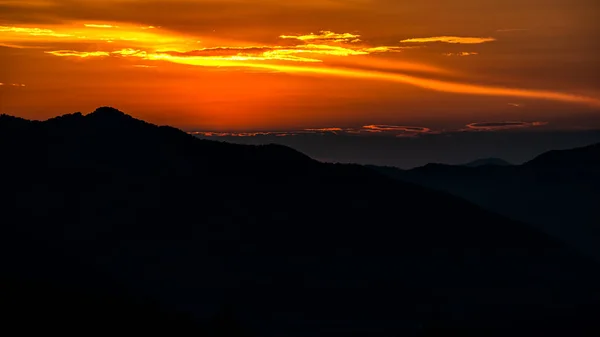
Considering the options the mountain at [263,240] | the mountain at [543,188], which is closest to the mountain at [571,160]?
the mountain at [543,188]

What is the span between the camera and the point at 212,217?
102688 millimetres

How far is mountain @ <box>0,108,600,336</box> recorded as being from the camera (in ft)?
284

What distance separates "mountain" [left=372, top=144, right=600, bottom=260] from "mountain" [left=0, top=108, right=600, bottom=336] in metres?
34.1

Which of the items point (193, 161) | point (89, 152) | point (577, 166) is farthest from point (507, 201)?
point (89, 152)

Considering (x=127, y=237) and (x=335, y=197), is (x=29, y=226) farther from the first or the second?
(x=335, y=197)

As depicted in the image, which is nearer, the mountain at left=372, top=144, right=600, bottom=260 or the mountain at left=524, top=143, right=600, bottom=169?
the mountain at left=372, top=144, right=600, bottom=260

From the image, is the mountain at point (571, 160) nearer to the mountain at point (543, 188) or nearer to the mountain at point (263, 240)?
the mountain at point (543, 188)

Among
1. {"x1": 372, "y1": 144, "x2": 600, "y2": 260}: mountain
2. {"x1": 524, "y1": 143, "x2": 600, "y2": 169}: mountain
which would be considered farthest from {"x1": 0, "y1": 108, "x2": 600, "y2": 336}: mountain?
{"x1": 524, "y1": 143, "x2": 600, "y2": 169}: mountain

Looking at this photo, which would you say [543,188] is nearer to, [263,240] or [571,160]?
[571,160]

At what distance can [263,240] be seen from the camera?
99.1m

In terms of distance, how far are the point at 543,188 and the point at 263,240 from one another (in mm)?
81190

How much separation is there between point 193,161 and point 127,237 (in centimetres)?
1722

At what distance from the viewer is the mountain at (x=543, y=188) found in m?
148

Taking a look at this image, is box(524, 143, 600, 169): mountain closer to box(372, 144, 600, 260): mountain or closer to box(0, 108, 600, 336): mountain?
box(372, 144, 600, 260): mountain
